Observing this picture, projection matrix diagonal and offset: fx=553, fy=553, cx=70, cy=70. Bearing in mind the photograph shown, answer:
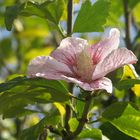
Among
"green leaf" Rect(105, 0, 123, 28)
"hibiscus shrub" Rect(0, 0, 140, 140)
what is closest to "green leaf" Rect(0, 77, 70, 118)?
"hibiscus shrub" Rect(0, 0, 140, 140)

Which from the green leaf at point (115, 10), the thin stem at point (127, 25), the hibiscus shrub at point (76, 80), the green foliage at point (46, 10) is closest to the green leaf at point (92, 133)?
the hibiscus shrub at point (76, 80)

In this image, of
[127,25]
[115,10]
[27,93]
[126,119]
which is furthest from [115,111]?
[115,10]

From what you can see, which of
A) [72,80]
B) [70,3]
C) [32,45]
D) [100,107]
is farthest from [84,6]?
[32,45]

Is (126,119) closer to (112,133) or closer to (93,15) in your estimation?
(112,133)

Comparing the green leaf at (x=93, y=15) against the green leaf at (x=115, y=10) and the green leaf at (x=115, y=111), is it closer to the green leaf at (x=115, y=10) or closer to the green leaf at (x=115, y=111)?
the green leaf at (x=115, y=111)

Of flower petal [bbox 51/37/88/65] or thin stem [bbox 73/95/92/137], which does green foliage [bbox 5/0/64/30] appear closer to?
flower petal [bbox 51/37/88/65]
